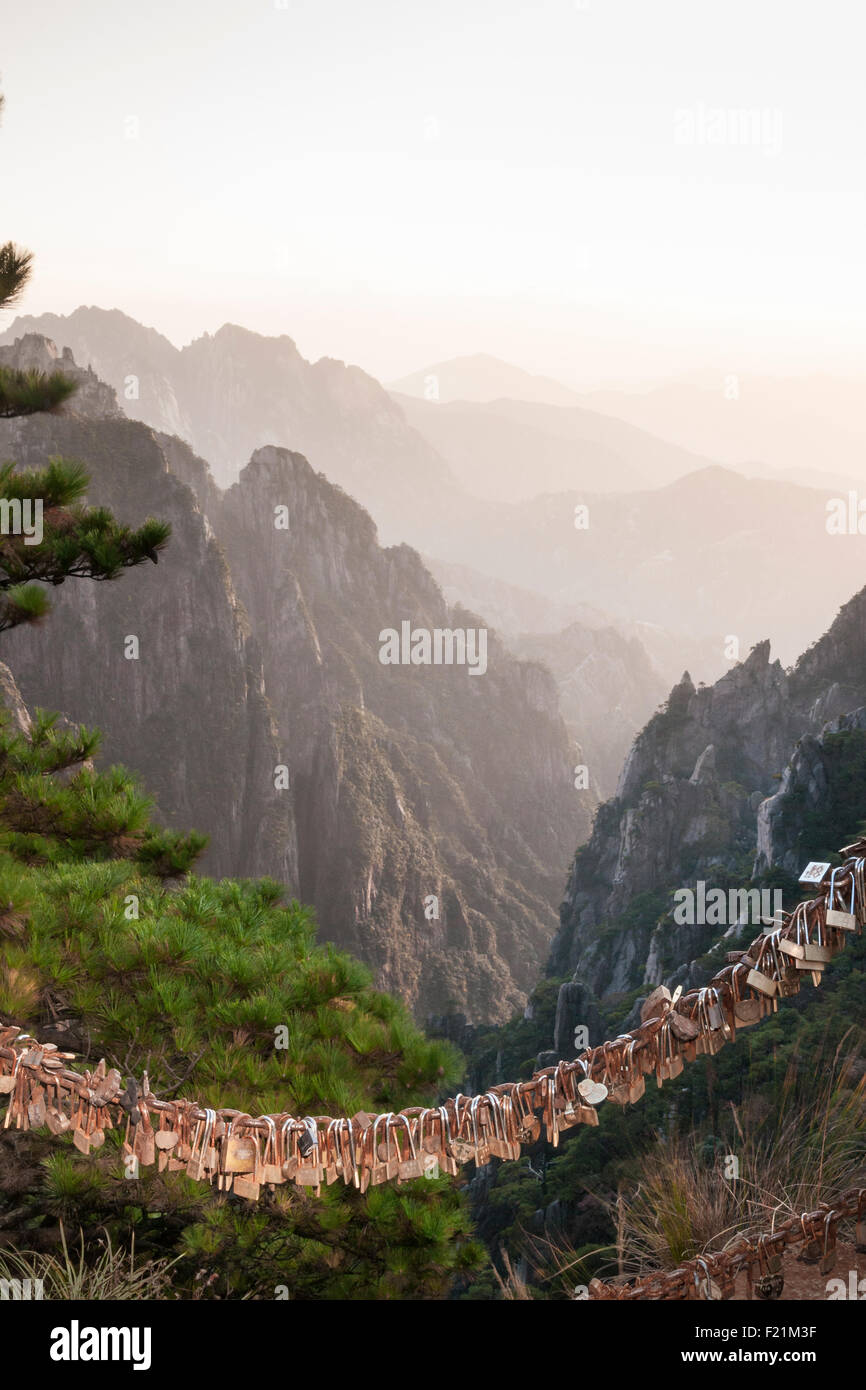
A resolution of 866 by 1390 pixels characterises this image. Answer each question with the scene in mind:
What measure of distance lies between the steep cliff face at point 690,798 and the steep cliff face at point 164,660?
29.8 meters

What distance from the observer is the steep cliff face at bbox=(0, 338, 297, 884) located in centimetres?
8475

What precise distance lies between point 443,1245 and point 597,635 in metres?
197

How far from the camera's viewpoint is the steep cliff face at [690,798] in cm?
5881

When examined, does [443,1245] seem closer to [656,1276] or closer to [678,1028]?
[656,1276]

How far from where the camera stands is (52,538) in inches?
272

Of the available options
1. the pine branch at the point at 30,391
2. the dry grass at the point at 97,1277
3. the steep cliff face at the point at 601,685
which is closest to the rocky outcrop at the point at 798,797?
the pine branch at the point at 30,391

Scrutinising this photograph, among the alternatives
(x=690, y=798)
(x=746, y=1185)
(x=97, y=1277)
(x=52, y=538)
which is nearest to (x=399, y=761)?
(x=690, y=798)

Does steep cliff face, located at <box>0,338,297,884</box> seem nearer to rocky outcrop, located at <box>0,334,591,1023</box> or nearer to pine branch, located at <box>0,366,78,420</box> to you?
rocky outcrop, located at <box>0,334,591,1023</box>

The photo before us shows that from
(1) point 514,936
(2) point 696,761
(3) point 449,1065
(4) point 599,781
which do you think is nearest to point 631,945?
(2) point 696,761

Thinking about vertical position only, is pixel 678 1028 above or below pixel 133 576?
below

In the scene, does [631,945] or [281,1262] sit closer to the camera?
[281,1262]

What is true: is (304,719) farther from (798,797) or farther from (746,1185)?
(746,1185)

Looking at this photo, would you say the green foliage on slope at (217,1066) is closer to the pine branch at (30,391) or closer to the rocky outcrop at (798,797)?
the pine branch at (30,391)

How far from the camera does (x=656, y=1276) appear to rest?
2840mm
